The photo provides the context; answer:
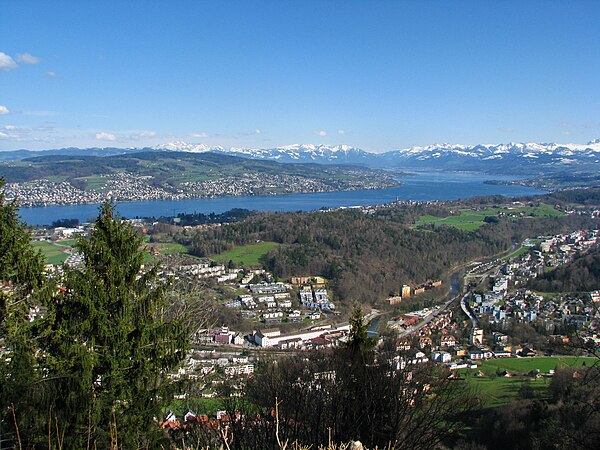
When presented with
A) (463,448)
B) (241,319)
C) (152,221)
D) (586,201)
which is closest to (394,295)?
(241,319)

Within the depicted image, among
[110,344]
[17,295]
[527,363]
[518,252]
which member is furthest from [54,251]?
[518,252]

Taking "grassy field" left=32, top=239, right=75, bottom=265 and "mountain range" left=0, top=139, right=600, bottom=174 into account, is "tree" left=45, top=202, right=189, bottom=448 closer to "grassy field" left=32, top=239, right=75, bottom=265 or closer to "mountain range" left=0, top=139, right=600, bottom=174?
"grassy field" left=32, top=239, right=75, bottom=265

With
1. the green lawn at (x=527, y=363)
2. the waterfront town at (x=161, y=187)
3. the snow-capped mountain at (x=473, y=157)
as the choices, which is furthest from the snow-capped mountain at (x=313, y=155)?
the green lawn at (x=527, y=363)

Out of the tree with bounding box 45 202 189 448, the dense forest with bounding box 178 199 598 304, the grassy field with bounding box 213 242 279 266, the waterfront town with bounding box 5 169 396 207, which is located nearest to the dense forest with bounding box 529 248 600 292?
the dense forest with bounding box 178 199 598 304

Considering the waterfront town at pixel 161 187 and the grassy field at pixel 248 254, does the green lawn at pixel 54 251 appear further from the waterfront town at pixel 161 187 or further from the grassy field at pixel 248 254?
the waterfront town at pixel 161 187

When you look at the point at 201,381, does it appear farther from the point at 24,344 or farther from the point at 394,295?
the point at 394,295
